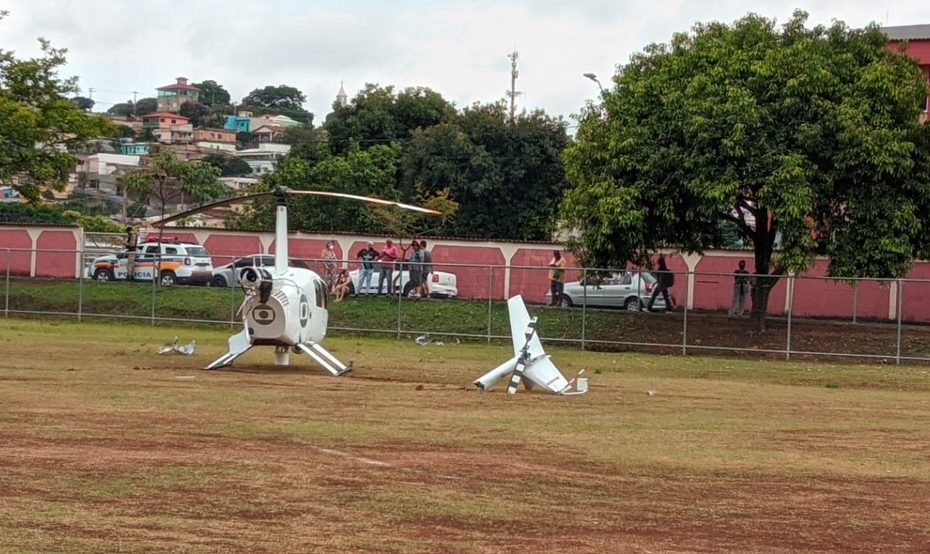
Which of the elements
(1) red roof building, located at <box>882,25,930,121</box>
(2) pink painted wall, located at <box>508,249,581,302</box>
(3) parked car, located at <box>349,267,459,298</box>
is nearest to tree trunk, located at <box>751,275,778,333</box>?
(2) pink painted wall, located at <box>508,249,581,302</box>

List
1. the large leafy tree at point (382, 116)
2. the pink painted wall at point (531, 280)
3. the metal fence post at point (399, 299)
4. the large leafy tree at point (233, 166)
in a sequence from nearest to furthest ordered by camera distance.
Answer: the metal fence post at point (399, 299)
the pink painted wall at point (531, 280)
the large leafy tree at point (382, 116)
the large leafy tree at point (233, 166)

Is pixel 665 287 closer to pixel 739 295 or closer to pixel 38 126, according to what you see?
pixel 739 295

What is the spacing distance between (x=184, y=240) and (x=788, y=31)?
2966 cm

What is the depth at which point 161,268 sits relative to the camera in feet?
139

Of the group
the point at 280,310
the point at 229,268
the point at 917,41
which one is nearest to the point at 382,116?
the point at 917,41

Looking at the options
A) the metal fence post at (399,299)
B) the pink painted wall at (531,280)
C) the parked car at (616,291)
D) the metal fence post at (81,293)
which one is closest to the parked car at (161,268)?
the metal fence post at (81,293)

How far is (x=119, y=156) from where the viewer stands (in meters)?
155

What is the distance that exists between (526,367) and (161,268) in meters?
25.0

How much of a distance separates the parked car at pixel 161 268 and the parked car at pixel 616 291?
12.1 meters

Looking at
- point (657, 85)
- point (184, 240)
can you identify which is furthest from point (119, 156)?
point (657, 85)

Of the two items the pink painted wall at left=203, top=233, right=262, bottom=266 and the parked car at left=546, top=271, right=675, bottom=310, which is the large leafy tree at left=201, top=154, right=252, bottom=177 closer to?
the pink painted wall at left=203, top=233, right=262, bottom=266

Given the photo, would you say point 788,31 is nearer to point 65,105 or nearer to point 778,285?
point 778,285

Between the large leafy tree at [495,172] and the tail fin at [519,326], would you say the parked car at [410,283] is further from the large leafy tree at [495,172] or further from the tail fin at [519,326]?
the large leafy tree at [495,172]

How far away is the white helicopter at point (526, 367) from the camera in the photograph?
19750 millimetres
